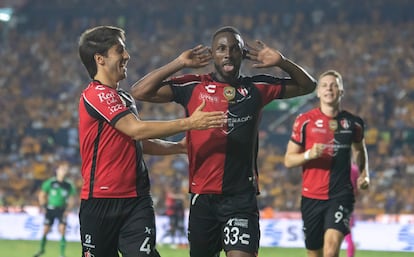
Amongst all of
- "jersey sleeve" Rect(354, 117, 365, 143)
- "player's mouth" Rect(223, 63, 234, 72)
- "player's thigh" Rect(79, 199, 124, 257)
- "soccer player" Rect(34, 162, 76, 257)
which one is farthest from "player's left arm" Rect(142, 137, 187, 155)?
"soccer player" Rect(34, 162, 76, 257)

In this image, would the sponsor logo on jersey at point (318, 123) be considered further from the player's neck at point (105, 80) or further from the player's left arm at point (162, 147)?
the player's neck at point (105, 80)

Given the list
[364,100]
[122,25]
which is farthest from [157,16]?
[364,100]

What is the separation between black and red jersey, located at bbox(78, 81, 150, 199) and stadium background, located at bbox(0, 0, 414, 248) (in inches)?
664

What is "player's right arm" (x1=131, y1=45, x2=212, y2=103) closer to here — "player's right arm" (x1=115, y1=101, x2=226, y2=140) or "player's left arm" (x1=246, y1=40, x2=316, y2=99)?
"player's left arm" (x1=246, y1=40, x2=316, y2=99)

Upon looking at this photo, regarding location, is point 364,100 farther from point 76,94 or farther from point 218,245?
point 218,245

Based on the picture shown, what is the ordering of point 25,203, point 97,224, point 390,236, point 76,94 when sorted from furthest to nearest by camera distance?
point 76,94
point 25,203
point 390,236
point 97,224

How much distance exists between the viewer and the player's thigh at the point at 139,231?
708 centimetres

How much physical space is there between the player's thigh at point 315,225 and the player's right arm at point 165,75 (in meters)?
3.22

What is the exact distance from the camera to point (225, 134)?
7.94m

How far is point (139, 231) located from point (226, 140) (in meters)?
1.31

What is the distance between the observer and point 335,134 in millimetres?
10883

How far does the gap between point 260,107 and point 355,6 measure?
28.8 m

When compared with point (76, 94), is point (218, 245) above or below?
below

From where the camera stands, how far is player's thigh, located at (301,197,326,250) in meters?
10.6
